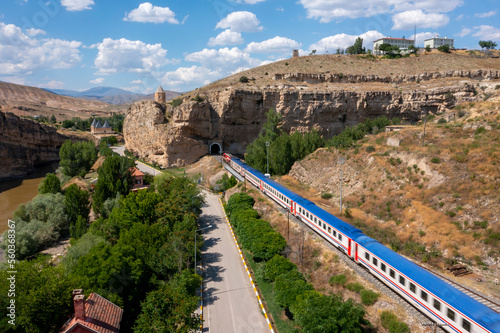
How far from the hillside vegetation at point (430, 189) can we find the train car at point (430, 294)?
538 centimetres

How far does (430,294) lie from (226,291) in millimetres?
12846

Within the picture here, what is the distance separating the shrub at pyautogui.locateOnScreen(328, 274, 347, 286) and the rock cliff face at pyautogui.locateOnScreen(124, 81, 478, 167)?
44875 mm

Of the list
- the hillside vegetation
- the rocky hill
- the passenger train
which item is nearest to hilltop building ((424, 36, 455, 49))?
the rocky hill

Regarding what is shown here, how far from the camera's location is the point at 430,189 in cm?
2814

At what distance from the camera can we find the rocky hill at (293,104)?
5981 cm

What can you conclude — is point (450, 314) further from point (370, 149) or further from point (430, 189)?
point (370, 149)

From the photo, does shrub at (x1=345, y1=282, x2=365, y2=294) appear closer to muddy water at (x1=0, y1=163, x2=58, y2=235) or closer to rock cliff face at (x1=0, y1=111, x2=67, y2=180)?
muddy water at (x1=0, y1=163, x2=58, y2=235)

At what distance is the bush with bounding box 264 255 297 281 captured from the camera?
20297 mm

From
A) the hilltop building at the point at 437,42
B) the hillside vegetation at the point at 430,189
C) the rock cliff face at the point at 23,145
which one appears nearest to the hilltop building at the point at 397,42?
the hilltop building at the point at 437,42

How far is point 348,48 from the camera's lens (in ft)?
332

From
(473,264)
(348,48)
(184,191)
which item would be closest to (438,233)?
(473,264)

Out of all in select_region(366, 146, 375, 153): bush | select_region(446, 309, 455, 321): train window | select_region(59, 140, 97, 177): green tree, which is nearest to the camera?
select_region(446, 309, 455, 321): train window

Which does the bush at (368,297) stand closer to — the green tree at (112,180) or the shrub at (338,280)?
the shrub at (338,280)

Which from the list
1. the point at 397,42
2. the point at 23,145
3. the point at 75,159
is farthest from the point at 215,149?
the point at 397,42
